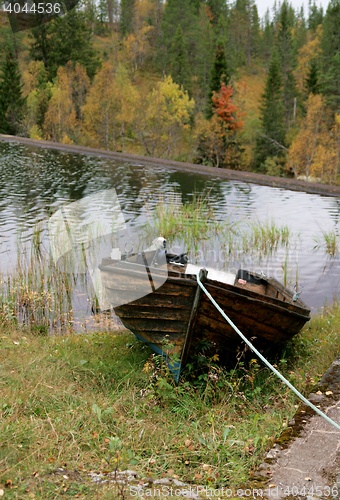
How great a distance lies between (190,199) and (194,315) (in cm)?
1033

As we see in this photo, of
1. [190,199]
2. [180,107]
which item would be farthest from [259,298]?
[180,107]

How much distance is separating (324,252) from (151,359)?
593cm

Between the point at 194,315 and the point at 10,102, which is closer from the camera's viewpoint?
the point at 194,315

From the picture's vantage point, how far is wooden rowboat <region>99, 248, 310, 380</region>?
517cm

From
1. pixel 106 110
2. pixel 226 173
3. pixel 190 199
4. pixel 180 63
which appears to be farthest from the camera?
pixel 180 63

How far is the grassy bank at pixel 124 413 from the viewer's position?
348cm

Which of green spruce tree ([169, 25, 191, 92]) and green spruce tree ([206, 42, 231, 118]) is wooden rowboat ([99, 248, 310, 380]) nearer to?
green spruce tree ([206, 42, 231, 118])

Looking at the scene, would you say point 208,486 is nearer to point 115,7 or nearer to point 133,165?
point 133,165

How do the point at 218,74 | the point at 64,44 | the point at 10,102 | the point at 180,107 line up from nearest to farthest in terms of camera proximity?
the point at 180,107, the point at 218,74, the point at 10,102, the point at 64,44

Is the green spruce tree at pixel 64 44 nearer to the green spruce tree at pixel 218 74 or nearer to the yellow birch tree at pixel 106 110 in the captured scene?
the yellow birch tree at pixel 106 110

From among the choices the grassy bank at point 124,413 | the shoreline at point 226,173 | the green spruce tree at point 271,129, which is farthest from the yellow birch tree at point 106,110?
the grassy bank at point 124,413

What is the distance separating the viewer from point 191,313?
5.15 metres

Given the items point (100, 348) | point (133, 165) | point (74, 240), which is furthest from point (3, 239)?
point (133, 165)

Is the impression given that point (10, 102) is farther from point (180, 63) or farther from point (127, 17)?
point (127, 17)
